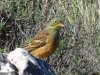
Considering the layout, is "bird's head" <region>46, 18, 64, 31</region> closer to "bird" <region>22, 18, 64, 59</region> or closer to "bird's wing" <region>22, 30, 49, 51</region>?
"bird" <region>22, 18, 64, 59</region>

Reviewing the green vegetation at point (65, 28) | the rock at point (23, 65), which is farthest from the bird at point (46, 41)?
the rock at point (23, 65)

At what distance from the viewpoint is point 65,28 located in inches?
338

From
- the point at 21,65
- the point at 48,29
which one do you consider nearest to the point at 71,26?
the point at 48,29

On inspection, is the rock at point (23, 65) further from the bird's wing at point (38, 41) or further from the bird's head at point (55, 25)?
the bird's head at point (55, 25)

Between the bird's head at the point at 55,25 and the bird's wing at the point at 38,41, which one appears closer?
the bird's wing at the point at 38,41

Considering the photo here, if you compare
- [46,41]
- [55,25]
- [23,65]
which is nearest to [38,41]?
[46,41]

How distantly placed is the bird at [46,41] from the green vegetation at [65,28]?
348mm

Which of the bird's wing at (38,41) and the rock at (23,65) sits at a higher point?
the rock at (23,65)

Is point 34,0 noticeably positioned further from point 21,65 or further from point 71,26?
point 21,65

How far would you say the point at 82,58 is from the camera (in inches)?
318

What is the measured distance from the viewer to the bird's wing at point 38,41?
7678 mm

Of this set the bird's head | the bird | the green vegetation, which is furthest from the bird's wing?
the green vegetation

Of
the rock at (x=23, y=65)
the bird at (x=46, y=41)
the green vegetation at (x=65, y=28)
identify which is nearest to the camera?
the rock at (x=23, y=65)

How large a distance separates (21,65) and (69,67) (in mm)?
3519
